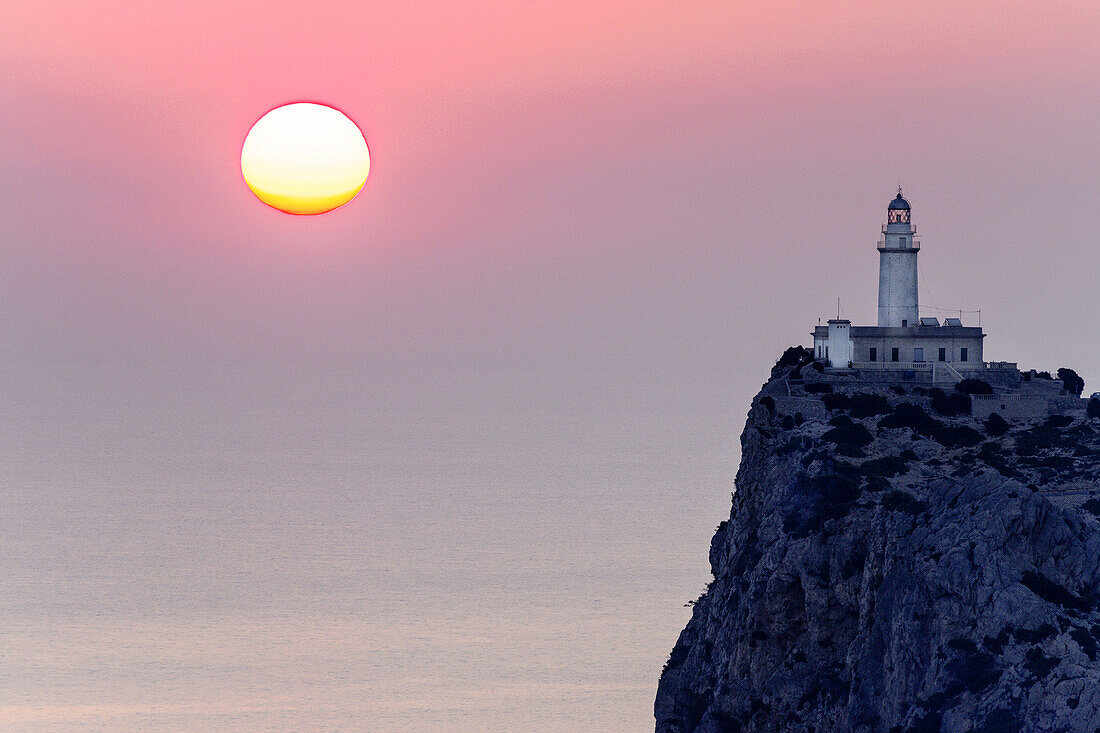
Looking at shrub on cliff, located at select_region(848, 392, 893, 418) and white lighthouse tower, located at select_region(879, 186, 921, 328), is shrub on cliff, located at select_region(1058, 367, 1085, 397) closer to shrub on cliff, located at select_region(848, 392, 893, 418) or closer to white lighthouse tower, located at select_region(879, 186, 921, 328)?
white lighthouse tower, located at select_region(879, 186, 921, 328)

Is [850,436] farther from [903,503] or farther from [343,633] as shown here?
[343,633]

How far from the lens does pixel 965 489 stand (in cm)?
6328

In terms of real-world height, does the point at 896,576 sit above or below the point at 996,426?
below

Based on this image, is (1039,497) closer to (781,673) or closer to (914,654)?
(914,654)

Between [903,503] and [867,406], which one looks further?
[867,406]

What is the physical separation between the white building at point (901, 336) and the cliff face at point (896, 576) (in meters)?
3.15

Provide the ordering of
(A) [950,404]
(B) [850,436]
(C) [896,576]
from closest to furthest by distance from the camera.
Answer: (C) [896,576] < (B) [850,436] < (A) [950,404]

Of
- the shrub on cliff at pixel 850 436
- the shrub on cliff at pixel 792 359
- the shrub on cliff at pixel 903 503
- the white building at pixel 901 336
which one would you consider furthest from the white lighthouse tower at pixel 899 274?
the shrub on cliff at pixel 903 503

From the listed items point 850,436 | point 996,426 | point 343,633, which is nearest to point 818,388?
point 850,436

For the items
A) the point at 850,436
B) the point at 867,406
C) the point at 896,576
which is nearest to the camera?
the point at 896,576

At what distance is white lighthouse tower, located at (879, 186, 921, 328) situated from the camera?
309 feet

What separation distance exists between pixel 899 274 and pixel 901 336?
15.1ft

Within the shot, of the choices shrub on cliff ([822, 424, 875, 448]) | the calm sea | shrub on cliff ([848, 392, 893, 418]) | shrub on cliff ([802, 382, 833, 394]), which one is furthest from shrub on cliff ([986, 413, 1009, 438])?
the calm sea

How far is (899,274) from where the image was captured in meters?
94.4
